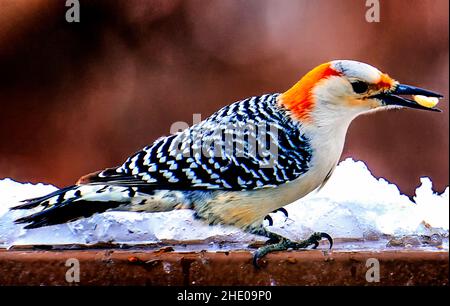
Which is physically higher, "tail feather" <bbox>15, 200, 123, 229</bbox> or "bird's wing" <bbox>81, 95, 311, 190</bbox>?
"bird's wing" <bbox>81, 95, 311, 190</bbox>

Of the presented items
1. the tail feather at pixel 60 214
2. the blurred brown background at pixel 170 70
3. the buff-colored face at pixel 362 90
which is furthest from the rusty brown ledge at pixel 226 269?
the blurred brown background at pixel 170 70

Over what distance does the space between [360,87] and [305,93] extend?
14 cm

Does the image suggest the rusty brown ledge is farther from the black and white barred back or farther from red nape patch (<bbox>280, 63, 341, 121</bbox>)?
red nape patch (<bbox>280, 63, 341, 121</bbox>)

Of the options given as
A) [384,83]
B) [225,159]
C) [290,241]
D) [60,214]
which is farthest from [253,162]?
[60,214]

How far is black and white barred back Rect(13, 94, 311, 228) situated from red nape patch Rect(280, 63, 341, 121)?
3cm

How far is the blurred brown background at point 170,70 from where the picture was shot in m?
2.19

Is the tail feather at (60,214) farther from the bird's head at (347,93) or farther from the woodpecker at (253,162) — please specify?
the bird's head at (347,93)

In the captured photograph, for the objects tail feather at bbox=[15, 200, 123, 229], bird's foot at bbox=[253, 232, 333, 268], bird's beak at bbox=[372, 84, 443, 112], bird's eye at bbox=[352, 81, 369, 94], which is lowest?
bird's foot at bbox=[253, 232, 333, 268]

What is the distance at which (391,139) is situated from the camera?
88.4 inches

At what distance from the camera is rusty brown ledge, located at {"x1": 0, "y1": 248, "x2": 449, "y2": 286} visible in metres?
1.49

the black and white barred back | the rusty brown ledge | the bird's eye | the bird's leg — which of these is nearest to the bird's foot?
the bird's leg

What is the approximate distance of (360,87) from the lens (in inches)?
73.4
